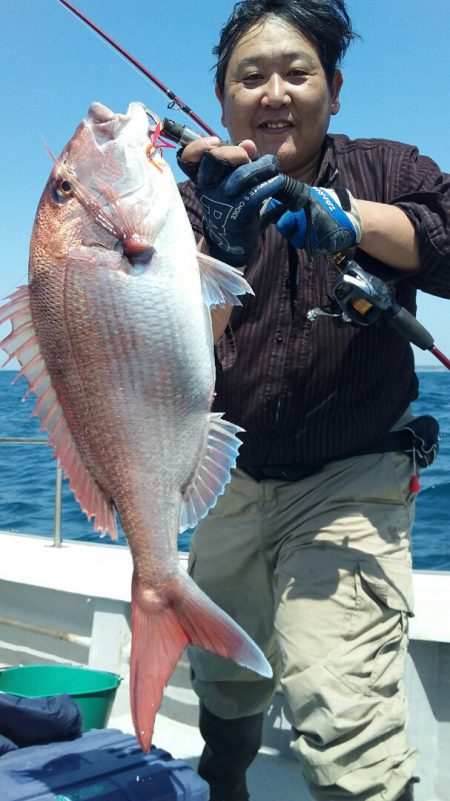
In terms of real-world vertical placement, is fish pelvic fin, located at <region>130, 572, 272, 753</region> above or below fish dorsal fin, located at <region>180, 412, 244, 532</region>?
below

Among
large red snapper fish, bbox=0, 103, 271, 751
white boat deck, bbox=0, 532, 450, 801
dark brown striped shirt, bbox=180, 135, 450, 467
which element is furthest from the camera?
white boat deck, bbox=0, 532, 450, 801

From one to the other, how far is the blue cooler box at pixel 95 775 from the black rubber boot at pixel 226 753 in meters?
0.54

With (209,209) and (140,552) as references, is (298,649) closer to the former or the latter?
(140,552)

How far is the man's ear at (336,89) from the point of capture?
2959 mm

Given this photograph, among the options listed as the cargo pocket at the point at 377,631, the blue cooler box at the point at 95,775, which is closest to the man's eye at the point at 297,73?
the cargo pocket at the point at 377,631

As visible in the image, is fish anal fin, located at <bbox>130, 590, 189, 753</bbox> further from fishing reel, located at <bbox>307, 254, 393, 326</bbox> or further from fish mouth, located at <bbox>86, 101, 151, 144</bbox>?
fish mouth, located at <bbox>86, 101, 151, 144</bbox>

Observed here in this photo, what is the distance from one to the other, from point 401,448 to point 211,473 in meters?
1.01

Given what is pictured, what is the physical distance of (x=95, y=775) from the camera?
2.37 m

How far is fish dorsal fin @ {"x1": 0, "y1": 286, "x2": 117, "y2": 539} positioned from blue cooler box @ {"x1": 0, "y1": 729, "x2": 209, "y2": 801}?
0.81m

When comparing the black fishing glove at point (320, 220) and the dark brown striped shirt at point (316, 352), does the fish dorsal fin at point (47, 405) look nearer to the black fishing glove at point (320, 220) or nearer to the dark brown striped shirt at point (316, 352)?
the black fishing glove at point (320, 220)

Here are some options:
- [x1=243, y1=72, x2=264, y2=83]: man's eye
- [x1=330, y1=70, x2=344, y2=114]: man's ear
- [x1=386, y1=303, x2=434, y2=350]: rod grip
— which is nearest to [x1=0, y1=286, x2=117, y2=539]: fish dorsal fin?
[x1=386, y1=303, x2=434, y2=350]: rod grip

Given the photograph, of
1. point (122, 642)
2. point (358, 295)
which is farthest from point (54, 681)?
point (358, 295)

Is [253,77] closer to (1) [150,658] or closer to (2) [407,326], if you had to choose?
(2) [407,326]

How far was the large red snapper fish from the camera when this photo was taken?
1962mm
